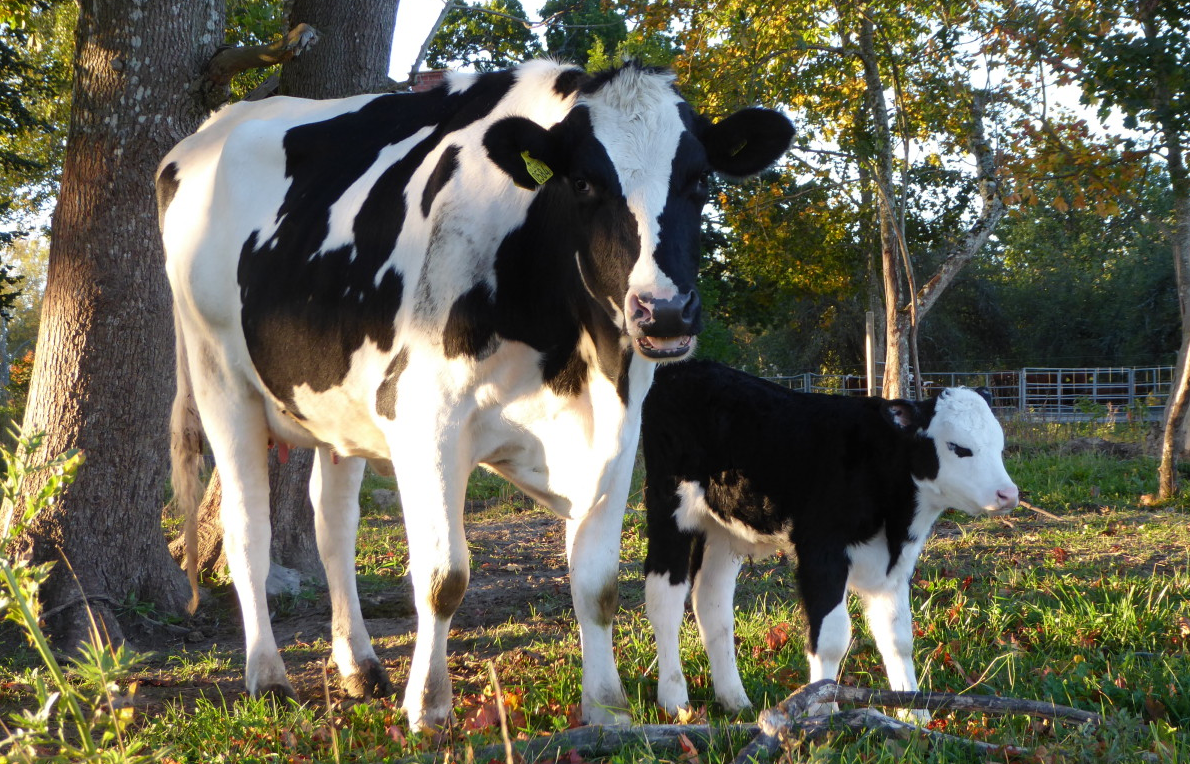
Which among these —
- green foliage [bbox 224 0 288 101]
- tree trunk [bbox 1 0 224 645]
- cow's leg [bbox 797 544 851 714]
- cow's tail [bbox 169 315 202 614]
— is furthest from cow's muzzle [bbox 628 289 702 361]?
green foliage [bbox 224 0 288 101]

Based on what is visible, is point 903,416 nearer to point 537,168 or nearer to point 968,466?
point 968,466

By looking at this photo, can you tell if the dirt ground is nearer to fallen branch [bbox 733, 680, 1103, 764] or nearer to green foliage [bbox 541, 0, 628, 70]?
fallen branch [bbox 733, 680, 1103, 764]

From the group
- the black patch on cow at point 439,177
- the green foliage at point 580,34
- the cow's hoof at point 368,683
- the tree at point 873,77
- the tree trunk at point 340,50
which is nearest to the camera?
the black patch on cow at point 439,177

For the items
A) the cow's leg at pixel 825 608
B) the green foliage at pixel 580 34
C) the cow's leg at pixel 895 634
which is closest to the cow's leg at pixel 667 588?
the cow's leg at pixel 825 608

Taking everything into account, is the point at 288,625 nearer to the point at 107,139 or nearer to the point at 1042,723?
the point at 107,139

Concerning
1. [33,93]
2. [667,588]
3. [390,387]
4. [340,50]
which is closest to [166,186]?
[340,50]

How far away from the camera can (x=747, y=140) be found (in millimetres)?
3787

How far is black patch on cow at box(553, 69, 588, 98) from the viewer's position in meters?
3.73

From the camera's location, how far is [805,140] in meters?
13.7

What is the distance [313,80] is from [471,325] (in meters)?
3.89

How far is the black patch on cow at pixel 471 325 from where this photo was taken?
3637mm

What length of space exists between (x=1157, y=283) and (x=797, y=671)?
32476mm

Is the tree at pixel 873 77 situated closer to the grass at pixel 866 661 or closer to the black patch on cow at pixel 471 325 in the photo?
the grass at pixel 866 661

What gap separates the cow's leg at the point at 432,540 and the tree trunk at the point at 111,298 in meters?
2.68
